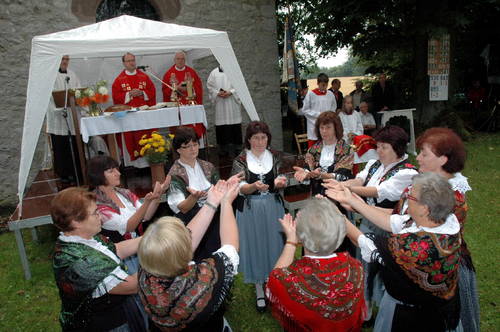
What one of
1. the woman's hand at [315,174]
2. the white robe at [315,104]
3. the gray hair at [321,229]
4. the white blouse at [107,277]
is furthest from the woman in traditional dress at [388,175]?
the white robe at [315,104]

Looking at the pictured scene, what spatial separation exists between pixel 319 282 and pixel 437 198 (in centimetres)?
80

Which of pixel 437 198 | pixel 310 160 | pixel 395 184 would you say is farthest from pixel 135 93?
pixel 437 198

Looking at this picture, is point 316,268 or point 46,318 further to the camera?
point 46,318

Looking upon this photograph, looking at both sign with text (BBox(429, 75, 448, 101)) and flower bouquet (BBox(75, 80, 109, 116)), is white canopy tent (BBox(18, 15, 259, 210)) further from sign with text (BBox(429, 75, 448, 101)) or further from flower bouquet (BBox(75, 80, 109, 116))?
sign with text (BBox(429, 75, 448, 101))

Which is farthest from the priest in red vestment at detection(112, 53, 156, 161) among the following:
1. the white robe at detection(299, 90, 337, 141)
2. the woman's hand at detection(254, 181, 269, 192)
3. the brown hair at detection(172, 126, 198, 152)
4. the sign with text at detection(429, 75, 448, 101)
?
the sign with text at detection(429, 75, 448, 101)

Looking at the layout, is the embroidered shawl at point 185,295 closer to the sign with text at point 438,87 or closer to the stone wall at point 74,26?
the stone wall at point 74,26

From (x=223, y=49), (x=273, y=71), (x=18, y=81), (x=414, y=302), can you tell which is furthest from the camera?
(x=273, y=71)

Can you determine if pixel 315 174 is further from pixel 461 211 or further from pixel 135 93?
pixel 135 93

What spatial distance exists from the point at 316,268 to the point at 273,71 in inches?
329

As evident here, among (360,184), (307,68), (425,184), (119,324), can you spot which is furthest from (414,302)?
(307,68)

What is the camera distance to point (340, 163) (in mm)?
3826

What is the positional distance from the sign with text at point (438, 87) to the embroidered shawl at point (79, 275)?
10.8 metres

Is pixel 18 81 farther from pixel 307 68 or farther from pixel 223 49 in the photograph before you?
pixel 307 68

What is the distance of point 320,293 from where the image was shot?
70.6 inches
